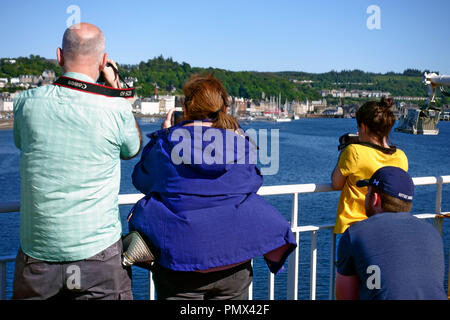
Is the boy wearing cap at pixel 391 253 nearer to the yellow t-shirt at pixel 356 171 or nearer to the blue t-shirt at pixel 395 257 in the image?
the blue t-shirt at pixel 395 257

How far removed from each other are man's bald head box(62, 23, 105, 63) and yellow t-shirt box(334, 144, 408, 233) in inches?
59.9

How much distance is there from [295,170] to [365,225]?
111 ft

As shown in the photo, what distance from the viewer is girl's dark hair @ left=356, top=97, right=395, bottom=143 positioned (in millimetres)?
2797

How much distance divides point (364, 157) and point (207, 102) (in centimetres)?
111

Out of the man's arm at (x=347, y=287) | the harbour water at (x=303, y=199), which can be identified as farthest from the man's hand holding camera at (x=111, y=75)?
the harbour water at (x=303, y=199)

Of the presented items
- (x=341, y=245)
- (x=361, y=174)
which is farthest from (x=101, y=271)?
(x=361, y=174)

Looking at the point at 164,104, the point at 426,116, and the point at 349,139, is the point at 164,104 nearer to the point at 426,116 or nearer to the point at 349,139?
the point at 426,116

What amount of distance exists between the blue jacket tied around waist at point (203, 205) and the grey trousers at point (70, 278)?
0.19m

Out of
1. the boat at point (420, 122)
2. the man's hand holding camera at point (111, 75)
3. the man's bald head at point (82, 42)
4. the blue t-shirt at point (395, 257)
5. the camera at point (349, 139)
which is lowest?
the blue t-shirt at point (395, 257)

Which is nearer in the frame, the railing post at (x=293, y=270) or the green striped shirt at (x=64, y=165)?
the green striped shirt at (x=64, y=165)

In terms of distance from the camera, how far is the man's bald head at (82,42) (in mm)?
1902

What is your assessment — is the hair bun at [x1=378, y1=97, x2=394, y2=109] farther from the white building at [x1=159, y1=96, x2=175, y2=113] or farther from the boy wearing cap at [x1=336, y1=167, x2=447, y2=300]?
the white building at [x1=159, y1=96, x2=175, y2=113]
